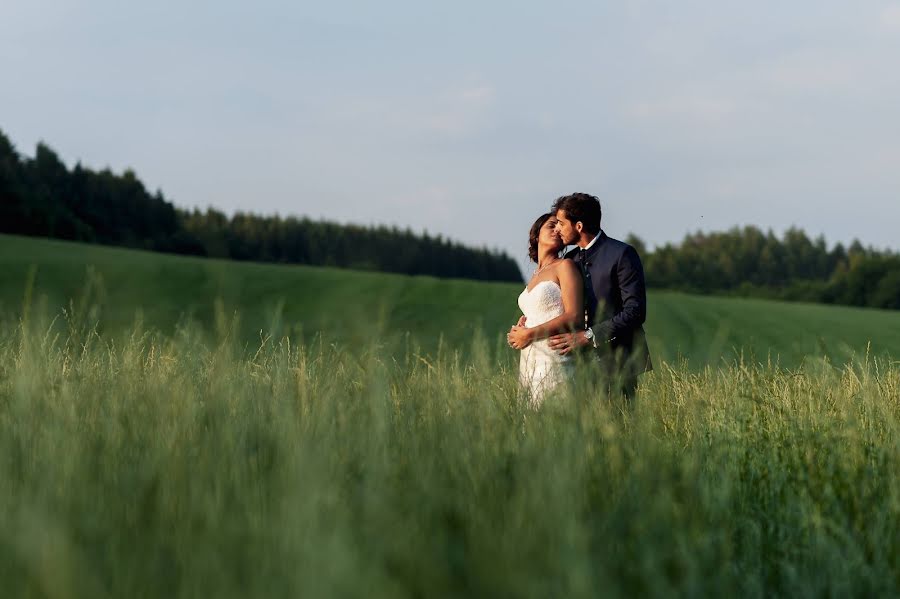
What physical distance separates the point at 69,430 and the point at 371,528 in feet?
6.43

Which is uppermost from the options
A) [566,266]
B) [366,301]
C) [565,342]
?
[566,266]

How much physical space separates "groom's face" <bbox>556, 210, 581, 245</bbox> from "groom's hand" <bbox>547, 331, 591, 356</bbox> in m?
0.69

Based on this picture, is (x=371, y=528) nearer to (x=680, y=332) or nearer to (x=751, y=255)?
(x=680, y=332)

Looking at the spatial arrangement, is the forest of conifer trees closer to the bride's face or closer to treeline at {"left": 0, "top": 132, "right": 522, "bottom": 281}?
treeline at {"left": 0, "top": 132, "right": 522, "bottom": 281}

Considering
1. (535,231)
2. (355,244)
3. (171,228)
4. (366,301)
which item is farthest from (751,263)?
(535,231)

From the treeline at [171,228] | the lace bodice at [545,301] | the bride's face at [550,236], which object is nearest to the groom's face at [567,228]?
the bride's face at [550,236]

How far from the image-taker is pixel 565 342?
6.10 meters

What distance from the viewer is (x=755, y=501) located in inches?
155

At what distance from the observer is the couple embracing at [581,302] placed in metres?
6.02

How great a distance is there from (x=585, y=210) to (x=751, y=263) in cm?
9890

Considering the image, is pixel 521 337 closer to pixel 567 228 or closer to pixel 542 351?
pixel 542 351

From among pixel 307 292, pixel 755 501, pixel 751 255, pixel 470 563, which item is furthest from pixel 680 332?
pixel 751 255

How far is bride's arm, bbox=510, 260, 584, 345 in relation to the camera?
20.2 feet

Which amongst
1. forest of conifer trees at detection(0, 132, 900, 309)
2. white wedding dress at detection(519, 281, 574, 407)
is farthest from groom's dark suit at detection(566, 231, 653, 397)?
forest of conifer trees at detection(0, 132, 900, 309)
